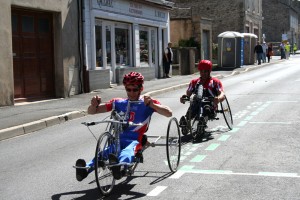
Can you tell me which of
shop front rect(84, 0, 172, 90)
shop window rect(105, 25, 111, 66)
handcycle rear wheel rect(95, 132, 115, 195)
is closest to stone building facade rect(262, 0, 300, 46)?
shop front rect(84, 0, 172, 90)

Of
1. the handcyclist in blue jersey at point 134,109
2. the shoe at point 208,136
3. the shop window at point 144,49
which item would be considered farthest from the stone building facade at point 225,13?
the handcyclist in blue jersey at point 134,109

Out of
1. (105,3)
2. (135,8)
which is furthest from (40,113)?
(135,8)

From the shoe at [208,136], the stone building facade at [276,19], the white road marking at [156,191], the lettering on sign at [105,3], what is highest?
the stone building facade at [276,19]

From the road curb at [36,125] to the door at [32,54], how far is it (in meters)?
3.46

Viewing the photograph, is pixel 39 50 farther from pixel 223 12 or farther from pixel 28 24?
pixel 223 12

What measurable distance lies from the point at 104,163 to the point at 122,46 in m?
17.5

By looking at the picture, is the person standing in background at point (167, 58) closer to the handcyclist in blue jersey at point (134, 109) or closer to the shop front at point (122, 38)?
the shop front at point (122, 38)

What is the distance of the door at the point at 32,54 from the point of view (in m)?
15.7

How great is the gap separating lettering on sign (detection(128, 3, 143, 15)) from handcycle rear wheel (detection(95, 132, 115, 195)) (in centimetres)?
1746

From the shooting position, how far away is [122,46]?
22.5 metres

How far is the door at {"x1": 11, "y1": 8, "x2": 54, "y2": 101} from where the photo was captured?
15.7 metres

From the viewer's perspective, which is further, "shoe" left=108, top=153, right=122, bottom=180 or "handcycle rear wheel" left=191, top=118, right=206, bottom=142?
"handcycle rear wheel" left=191, top=118, right=206, bottom=142

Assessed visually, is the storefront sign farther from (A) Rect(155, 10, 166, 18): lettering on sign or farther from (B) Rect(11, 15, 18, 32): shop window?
(B) Rect(11, 15, 18, 32): shop window

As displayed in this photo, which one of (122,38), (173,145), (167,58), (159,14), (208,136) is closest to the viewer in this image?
(173,145)
